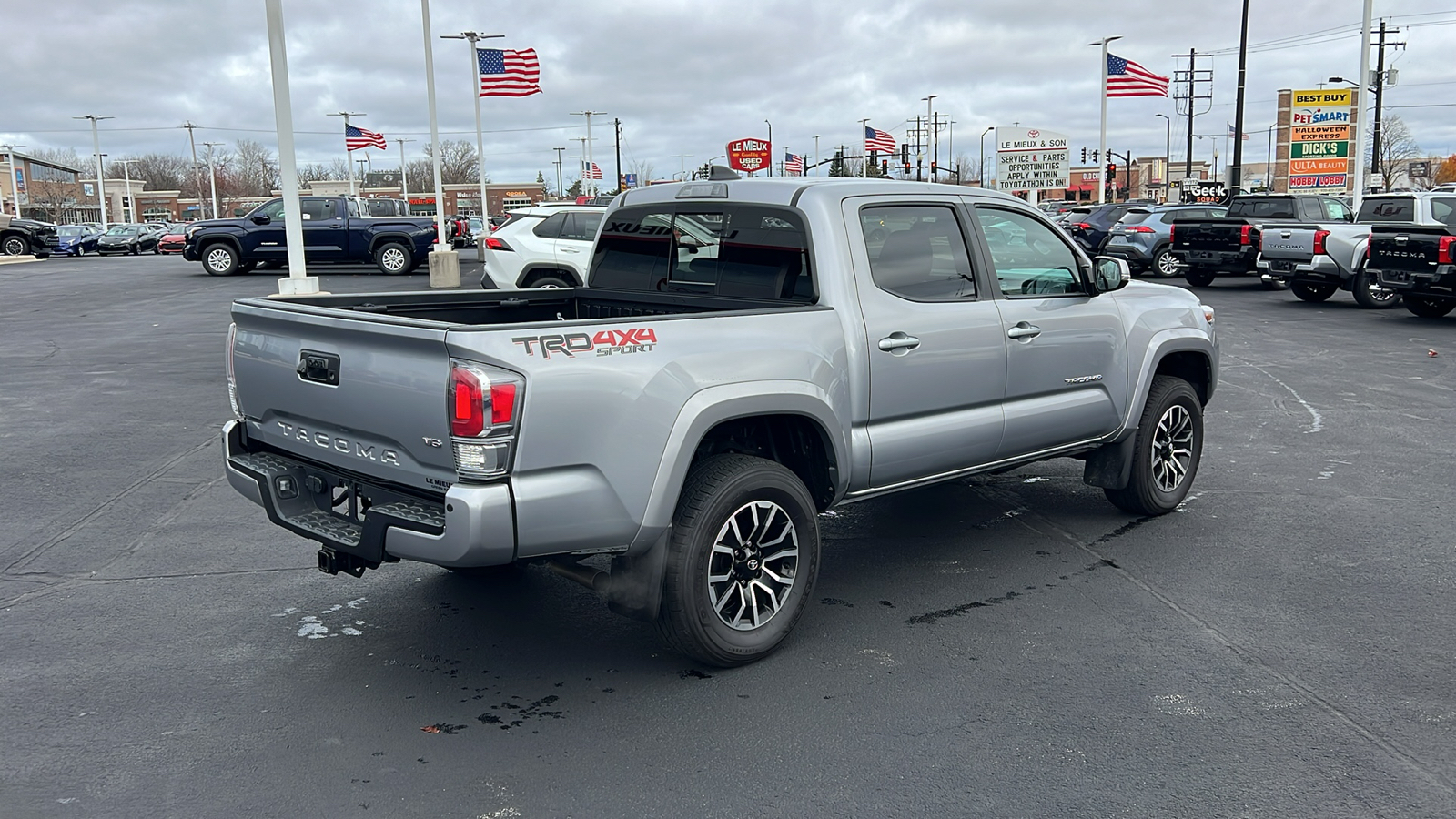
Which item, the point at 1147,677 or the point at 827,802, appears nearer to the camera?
the point at 827,802

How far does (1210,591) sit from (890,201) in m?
2.38

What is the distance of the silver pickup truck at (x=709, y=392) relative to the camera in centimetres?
374

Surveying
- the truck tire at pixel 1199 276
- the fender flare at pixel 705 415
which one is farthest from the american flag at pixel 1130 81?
the fender flare at pixel 705 415

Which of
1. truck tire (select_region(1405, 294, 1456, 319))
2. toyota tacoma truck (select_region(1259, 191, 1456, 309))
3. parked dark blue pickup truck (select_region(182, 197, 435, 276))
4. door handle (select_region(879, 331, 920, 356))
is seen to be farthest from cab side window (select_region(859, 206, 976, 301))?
parked dark blue pickup truck (select_region(182, 197, 435, 276))

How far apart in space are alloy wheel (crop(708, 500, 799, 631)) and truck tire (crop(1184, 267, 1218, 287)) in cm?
2113

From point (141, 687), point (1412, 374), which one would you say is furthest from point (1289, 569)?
point (1412, 374)

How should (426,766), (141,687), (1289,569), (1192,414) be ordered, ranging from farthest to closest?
1. (1192,414)
2. (1289,569)
3. (141,687)
4. (426,766)

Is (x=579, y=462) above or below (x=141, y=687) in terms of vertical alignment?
above

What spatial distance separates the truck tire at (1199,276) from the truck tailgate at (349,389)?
2209 cm

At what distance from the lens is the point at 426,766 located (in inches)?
143

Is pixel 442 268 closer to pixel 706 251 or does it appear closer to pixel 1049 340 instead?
pixel 706 251

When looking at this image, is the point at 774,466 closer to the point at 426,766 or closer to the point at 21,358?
the point at 426,766

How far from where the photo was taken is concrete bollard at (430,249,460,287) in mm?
23266

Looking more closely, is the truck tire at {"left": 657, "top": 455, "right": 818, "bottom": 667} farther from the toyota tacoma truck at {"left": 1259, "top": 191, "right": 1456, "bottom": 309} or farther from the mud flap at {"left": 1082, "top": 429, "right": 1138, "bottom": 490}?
the toyota tacoma truck at {"left": 1259, "top": 191, "right": 1456, "bottom": 309}
